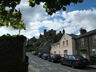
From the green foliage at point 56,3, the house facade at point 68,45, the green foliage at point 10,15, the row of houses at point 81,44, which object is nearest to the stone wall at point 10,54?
the green foliage at point 10,15

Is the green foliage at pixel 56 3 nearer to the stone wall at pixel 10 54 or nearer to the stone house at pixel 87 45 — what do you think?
the stone wall at pixel 10 54

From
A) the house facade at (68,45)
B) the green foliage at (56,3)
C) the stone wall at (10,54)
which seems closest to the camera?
the green foliage at (56,3)

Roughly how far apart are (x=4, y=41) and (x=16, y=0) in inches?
139

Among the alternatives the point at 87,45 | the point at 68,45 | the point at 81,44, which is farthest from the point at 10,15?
the point at 68,45

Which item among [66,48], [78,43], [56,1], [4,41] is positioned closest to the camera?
[56,1]

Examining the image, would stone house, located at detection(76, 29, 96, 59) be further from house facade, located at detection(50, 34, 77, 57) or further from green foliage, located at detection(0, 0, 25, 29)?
green foliage, located at detection(0, 0, 25, 29)

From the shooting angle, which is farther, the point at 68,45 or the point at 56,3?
the point at 68,45

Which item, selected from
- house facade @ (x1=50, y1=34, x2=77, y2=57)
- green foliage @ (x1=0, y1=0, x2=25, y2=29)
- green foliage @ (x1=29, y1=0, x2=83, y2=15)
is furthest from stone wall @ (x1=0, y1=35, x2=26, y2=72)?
house facade @ (x1=50, y1=34, x2=77, y2=57)

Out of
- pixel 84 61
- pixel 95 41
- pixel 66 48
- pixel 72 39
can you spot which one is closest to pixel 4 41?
pixel 84 61

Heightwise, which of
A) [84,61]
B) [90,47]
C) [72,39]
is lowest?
[84,61]

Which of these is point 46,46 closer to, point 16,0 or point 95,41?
point 95,41

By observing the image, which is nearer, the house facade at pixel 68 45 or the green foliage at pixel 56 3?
the green foliage at pixel 56 3

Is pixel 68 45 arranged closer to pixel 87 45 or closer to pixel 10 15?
pixel 87 45

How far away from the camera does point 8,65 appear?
7906 millimetres
